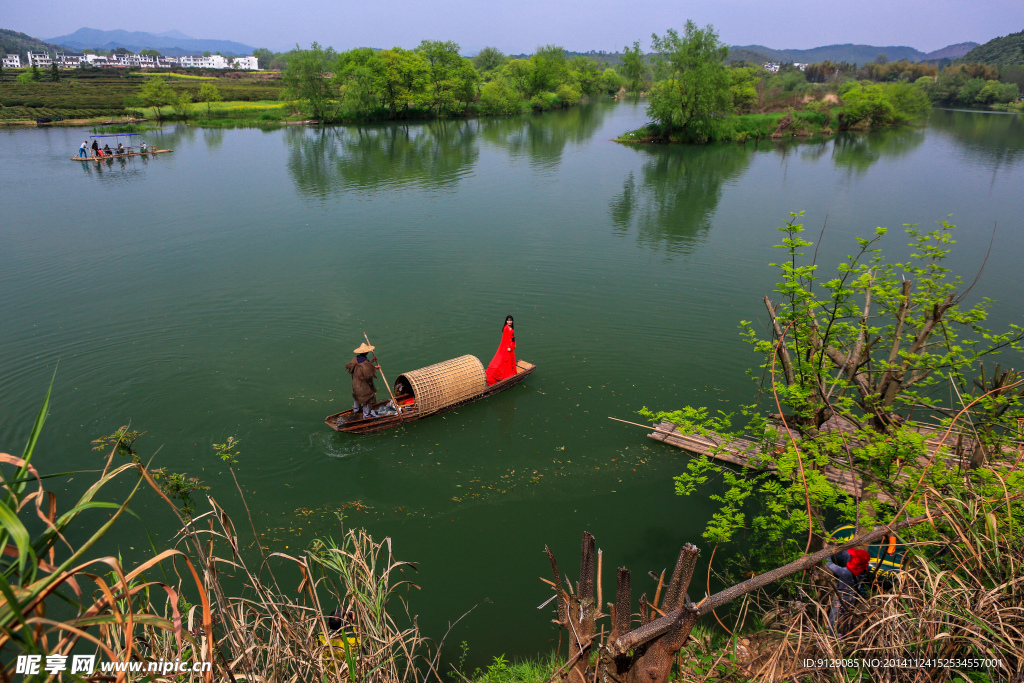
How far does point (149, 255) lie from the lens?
20703 millimetres

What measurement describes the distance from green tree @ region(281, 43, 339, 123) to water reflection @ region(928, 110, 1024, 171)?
6230cm

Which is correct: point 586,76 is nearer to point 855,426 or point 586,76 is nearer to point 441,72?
point 441,72

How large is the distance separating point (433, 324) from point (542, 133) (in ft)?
156

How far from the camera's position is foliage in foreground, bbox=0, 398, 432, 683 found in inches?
82.0

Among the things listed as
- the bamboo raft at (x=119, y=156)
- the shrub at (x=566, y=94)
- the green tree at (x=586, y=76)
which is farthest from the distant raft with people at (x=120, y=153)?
the green tree at (x=586, y=76)

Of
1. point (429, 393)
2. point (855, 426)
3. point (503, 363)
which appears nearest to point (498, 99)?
point (503, 363)

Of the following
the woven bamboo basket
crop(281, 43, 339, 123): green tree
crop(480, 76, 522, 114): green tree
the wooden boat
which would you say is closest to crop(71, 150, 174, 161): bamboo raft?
crop(281, 43, 339, 123): green tree

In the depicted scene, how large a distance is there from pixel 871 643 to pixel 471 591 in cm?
538

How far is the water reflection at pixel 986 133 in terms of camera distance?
44.1 meters

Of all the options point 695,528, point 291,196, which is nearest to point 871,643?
point 695,528

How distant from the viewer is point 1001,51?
151875mm

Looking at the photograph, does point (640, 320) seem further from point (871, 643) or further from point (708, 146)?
point (708, 146)

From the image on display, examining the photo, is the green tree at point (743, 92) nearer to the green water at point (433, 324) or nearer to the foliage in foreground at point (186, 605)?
the green water at point (433, 324)

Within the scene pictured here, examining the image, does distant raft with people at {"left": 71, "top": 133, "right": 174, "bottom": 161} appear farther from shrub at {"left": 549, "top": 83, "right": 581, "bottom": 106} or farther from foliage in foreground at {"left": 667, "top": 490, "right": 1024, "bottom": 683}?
shrub at {"left": 549, "top": 83, "right": 581, "bottom": 106}
